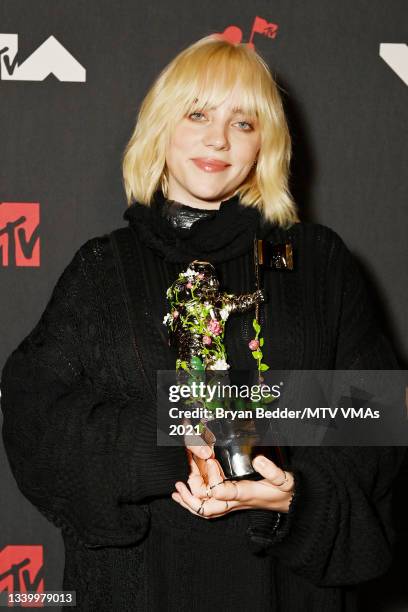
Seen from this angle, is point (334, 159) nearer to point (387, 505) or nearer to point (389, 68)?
point (389, 68)

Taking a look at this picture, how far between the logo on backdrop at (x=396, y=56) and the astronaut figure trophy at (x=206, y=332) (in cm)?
73

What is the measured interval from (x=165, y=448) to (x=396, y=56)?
96 centimetres

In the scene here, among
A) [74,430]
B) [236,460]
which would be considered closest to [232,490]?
[236,460]

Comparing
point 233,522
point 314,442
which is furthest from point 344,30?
point 233,522

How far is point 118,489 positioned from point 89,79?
33.4 inches

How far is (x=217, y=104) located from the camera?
1.07 meters

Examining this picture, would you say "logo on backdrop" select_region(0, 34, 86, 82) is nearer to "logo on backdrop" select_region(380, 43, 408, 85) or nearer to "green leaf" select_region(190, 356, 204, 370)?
"logo on backdrop" select_region(380, 43, 408, 85)

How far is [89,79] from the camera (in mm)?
1448

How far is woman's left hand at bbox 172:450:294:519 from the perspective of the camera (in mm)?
865

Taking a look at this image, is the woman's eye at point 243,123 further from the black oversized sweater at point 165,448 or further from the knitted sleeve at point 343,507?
the knitted sleeve at point 343,507

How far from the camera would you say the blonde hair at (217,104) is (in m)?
1.09

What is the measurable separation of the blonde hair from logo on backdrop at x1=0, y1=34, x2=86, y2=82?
1.15 ft
